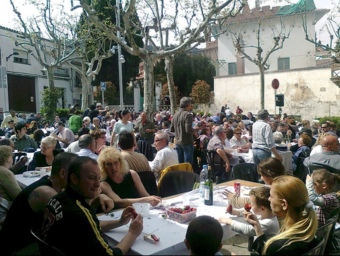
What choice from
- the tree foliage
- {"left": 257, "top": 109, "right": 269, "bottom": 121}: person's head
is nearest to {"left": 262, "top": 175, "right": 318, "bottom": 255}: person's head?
{"left": 257, "top": 109, "right": 269, "bottom": 121}: person's head

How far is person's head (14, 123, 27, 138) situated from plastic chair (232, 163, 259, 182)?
4595 mm

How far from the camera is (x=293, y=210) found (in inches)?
99.7

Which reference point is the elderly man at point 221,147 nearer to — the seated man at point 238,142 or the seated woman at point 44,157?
the seated man at point 238,142

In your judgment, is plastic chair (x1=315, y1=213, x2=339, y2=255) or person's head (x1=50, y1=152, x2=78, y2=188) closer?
plastic chair (x1=315, y1=213, x2=339, y2=255)

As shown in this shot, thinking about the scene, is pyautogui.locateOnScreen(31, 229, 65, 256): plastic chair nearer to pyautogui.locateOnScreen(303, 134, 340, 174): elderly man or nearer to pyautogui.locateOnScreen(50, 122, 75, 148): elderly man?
pyautogui.locateOnScreen(303, 134, 340, 174): elderly man

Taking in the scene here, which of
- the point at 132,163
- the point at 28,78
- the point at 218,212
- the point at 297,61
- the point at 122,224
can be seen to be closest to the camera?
the point at 122,224

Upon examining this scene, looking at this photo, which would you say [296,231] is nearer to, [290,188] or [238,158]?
[290,188]

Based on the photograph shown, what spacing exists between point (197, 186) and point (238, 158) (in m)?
3.25

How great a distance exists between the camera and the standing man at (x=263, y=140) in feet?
21.4

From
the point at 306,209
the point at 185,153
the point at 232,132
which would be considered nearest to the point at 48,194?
the point at 306,209

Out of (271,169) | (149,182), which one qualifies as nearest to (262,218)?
(271,169)

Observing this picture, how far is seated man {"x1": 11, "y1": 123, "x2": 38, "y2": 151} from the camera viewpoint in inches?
294

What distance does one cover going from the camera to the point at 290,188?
2.55 meters

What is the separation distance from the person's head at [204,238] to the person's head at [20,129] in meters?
6.33
